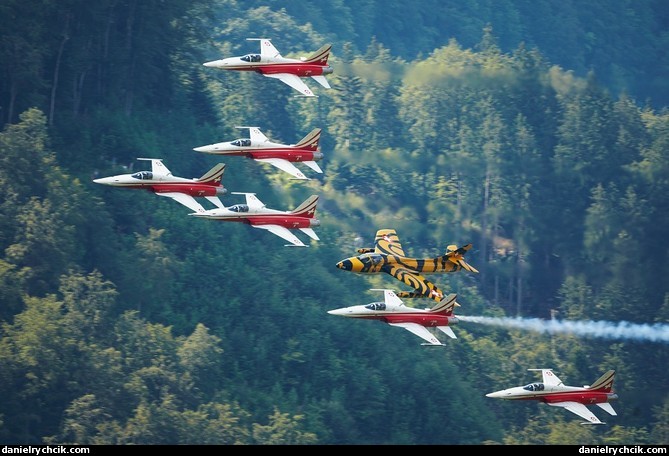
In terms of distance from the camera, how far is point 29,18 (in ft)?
563

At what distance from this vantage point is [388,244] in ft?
437

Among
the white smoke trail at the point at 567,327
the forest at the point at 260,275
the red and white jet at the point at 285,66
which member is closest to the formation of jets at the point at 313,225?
the red and white jet at the point at 285,66

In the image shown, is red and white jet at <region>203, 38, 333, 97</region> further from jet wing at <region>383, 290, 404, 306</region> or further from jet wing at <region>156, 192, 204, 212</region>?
jet wing at <region>383, 290, 404, 306</region>

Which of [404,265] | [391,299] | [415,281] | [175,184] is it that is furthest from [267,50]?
[391,299]

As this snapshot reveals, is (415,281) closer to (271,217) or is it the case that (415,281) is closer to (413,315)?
(413,315)

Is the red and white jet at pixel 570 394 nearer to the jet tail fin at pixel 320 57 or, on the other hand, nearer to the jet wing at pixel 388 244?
the jet wing at pixel 388 244

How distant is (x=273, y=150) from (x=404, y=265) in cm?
1245

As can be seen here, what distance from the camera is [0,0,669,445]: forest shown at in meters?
155

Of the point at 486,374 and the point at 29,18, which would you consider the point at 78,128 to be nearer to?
the point at 29,18

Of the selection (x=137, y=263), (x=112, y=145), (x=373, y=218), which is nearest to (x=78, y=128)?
(x=112, y=145)

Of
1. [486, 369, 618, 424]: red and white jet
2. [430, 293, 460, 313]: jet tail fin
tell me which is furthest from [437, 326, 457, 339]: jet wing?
[486, 369, 618, 424]: red and white jet

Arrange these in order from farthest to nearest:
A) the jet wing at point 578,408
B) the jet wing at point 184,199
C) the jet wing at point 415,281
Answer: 1. the jet wing at point 415,281
2. the jet wing at point 184,199
3. the jet wing at point 578,408

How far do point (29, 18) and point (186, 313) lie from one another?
103ft

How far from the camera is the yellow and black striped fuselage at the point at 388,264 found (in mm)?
129000
